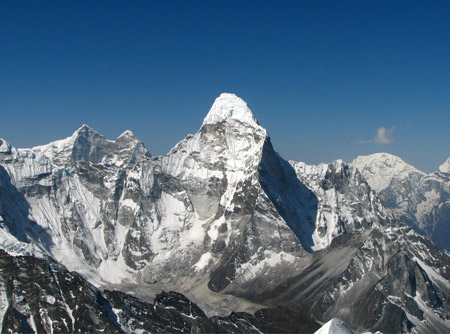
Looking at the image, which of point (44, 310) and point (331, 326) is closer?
point (331, 326)

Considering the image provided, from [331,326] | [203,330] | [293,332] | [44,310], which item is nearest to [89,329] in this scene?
[44,310]

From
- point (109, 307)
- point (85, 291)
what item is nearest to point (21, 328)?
point (85, 291)

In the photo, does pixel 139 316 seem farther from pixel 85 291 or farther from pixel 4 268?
pixel 4 268

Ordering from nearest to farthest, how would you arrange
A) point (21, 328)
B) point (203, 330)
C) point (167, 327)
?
point (21, 328) → point (167, 327) → point (203, 330)

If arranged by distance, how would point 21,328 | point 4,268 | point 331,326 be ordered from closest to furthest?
point 331,326 → point 21,328 → point 4,268

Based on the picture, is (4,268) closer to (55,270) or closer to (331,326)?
(55,270)

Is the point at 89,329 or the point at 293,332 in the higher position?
the point at 89,329

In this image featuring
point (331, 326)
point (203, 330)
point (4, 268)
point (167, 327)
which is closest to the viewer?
point (331, 326)

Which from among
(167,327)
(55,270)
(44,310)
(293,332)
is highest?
(55,270)

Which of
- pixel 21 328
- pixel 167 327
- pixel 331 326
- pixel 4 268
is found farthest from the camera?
pixel 167 327
